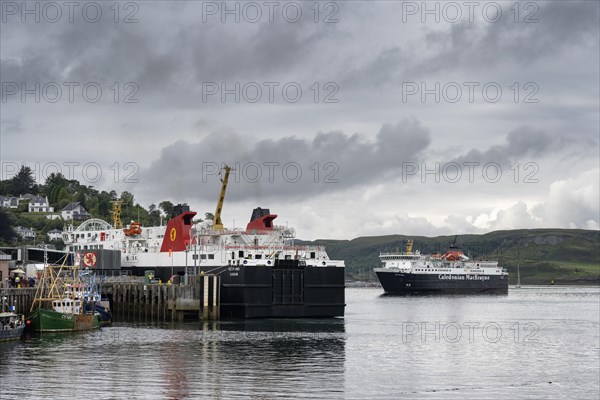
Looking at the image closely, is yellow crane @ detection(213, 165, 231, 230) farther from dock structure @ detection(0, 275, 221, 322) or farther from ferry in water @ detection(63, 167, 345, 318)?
dock structure @ detection(0, 275, 221, 322)

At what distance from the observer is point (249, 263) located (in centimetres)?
9394

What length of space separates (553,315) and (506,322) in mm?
19538

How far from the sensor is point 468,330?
9344 centimetres

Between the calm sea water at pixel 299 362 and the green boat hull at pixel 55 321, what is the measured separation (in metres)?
1.93

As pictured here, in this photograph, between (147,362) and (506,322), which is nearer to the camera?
(147,362)

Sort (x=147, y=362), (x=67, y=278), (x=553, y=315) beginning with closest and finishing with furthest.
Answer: (x=147, y=362)
(x=67, y=278)
(x=553, y=315)

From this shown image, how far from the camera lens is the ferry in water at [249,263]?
306 feet

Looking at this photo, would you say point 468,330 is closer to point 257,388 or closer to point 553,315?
point 553,315

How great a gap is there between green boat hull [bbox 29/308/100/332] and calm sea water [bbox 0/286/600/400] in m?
1.93

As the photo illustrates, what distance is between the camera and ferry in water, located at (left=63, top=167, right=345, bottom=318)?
306 ft

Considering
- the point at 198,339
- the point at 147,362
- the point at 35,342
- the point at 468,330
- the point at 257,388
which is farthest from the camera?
the point at 468,330

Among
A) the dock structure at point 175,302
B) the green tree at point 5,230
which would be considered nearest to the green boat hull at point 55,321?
the dock structure at point 175,302

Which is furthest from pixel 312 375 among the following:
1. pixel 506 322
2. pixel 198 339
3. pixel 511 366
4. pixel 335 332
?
pixel 506 322

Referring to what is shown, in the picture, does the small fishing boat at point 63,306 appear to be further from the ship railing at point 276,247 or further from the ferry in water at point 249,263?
the ship railing at point 276,247
